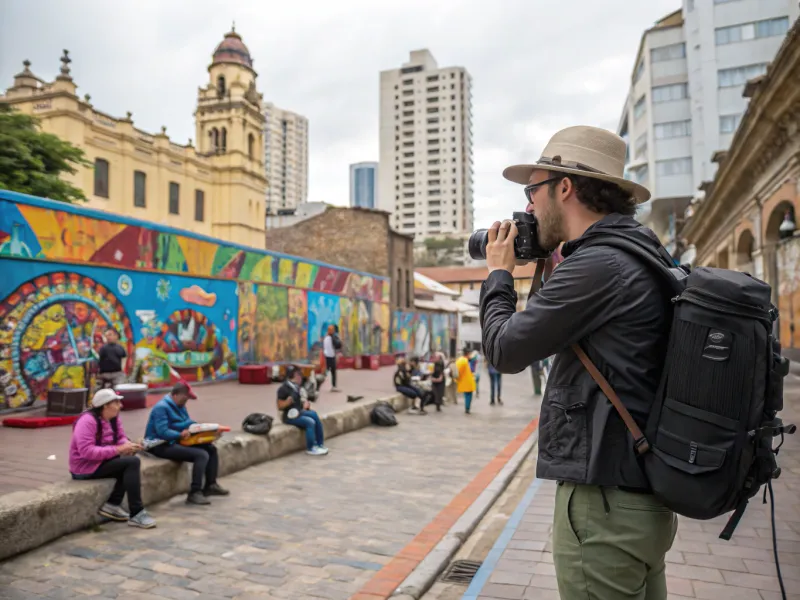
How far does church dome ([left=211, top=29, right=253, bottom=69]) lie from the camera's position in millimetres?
50719

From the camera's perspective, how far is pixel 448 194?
136250 millimetres

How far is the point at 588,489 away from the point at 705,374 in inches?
17.8

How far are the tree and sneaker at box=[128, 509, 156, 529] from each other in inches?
646

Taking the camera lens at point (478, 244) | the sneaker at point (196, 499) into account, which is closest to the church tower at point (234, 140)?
the sneaker at point (196, 499)

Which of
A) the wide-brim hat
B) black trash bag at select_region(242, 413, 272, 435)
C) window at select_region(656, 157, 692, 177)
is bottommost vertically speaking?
black trash bag at select_region(242, 413, 272, 435)

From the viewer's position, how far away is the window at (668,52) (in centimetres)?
4134

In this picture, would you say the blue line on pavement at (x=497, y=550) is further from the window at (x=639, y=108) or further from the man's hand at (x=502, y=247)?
the window at (x=639, y=108)

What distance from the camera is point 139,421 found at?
9.77m

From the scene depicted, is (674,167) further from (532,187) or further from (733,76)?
(532,187)

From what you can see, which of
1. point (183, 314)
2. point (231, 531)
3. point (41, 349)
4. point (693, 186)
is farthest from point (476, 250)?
point (693, 186)

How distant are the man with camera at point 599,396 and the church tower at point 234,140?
47.8 metres

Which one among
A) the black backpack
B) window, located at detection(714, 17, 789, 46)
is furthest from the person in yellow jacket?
window, located at detection(714, 17, 789, 46)

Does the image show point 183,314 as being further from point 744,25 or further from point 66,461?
point 744,25

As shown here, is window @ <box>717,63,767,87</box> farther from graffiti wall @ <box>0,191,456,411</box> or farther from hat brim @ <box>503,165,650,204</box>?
hat brim @ <box>503,165,650,204</box>
